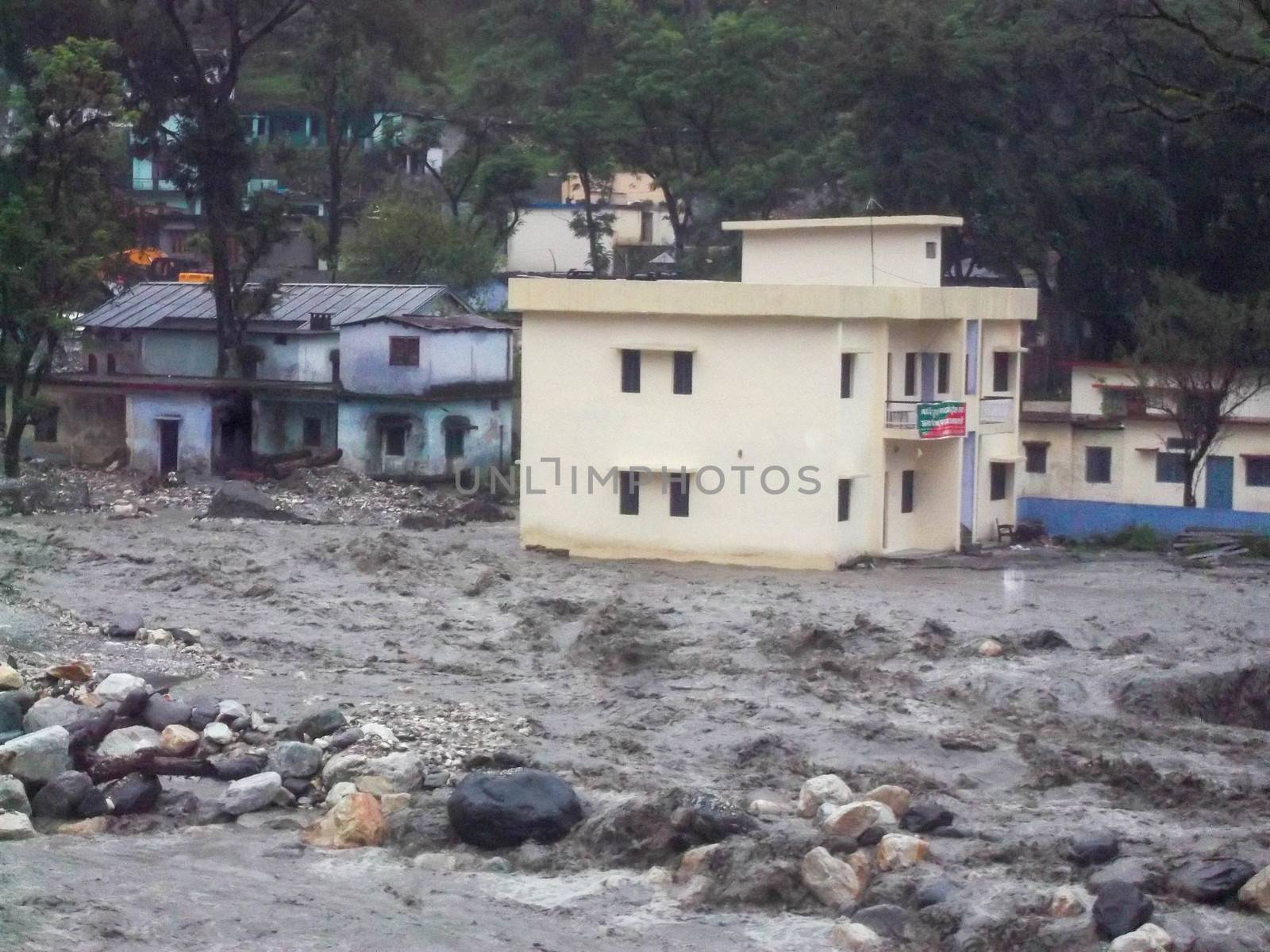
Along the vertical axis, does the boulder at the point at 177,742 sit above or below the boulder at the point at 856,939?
above

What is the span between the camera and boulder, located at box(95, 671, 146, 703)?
16109 mm

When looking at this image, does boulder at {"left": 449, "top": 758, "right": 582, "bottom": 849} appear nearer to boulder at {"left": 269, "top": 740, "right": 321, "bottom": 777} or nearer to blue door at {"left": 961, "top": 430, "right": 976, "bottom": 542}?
boulder at {"left": 269, "top": 740, "right": 321, "bottom": 777}

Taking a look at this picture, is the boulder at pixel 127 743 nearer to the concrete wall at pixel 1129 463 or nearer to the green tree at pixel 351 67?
the concrete wall at pixel 1129 463

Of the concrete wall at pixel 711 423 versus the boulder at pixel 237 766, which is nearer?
the boulder at pixel 237 766

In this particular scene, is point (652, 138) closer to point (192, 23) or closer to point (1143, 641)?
point (192, 23)

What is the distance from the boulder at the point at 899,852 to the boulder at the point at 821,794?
103 cm

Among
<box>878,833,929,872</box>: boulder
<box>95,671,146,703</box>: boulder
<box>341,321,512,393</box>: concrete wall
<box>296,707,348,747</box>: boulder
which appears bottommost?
<box>878,833,929,872</box>: boulder

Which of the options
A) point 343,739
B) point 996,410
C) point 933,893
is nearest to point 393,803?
point 343,739

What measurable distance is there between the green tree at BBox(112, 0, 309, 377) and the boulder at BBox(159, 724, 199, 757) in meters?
24.5

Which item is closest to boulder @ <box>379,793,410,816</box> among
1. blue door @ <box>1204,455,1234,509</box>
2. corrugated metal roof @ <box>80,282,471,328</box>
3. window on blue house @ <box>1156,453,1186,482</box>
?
window on blue house @ <box>1156,453,1186,482</box>

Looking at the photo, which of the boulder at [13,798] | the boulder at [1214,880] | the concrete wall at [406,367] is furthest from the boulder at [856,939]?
the concrete wall at [406,367]

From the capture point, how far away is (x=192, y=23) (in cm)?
4056

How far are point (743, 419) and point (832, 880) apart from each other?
1553cm

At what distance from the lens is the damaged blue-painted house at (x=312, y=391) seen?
37000mm
